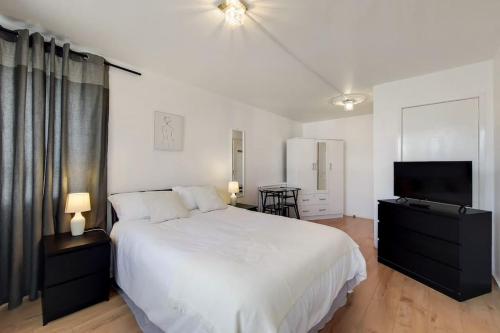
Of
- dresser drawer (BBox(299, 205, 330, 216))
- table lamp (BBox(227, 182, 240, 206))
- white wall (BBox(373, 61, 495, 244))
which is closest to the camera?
white wall (BBox(373, 61, 495, 244))

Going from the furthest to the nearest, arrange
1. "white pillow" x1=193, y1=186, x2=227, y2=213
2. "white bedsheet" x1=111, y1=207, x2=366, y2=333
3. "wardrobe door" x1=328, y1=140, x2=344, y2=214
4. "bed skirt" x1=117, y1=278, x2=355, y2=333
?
"wardrobe door" x1=328, y1=140, x2=344, y2=214, "white pillow" x1=193, y1=186, x2=227, y2=213, "bed skirt" x1=117, y1=278, x2=355, y2=333, "white bedsheet" x1=111, y1=207, x2=366, y2=333

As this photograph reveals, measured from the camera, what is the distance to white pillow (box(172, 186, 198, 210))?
2.83m

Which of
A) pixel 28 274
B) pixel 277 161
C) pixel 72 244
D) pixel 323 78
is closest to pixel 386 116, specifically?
pixel 323 78

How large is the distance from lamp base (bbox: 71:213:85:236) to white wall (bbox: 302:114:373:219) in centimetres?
520

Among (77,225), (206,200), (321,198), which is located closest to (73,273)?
(77,225)

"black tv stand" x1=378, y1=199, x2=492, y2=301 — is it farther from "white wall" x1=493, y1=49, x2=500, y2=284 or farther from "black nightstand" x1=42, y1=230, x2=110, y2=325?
"black nightstand" x1=42, y1=230, x2=110, y2=325

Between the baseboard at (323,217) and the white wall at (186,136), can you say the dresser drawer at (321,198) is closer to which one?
the baseboard at (323,217)

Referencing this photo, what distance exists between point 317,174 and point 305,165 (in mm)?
389

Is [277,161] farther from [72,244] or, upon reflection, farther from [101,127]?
[72,244]

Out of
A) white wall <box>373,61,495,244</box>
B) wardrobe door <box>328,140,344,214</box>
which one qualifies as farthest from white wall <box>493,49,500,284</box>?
wardrobe door <box>328,140,344,214</box>

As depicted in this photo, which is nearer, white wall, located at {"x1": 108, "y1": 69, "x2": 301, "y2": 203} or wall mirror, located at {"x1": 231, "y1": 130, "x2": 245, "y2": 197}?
white wall, located at {"x1": 108, "y1": 69, "x2": 301, "y2": 203}

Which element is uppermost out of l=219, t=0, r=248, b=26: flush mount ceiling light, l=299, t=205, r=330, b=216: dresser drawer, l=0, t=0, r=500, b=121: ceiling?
l=0, t=0, r=500, b=121: ceiling

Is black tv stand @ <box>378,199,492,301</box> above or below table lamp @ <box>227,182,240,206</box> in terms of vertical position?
below

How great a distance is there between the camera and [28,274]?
1.94 m
